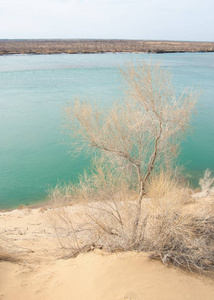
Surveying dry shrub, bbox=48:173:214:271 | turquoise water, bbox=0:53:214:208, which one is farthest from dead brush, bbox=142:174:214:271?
turquoise water, bbox=0:53:214:208

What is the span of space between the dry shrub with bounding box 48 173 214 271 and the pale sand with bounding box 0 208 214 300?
0.24 m

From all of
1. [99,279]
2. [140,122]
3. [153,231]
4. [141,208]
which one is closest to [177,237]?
[153,231]

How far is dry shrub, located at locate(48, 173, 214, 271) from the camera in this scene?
15.5ft

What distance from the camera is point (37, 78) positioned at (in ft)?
86.3

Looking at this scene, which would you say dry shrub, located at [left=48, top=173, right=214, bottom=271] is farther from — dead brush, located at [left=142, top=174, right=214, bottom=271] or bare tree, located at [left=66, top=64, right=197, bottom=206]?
bare tree, located at [left=66, top=64, right=197, bottom=206]

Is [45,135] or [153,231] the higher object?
[153,231]

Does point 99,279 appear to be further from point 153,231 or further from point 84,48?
point 84,48

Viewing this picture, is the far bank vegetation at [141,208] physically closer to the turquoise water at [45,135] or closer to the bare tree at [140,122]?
the bare tree at [140,122]

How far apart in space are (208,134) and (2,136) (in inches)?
460

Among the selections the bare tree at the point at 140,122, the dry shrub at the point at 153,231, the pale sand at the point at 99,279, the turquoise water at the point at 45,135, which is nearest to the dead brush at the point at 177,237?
the dry shrub at the point at 153,231

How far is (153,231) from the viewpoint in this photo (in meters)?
5.05

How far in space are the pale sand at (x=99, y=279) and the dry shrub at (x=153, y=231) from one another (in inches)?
9.6

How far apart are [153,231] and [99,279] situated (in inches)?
55.4

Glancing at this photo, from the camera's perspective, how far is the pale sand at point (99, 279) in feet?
13.2
